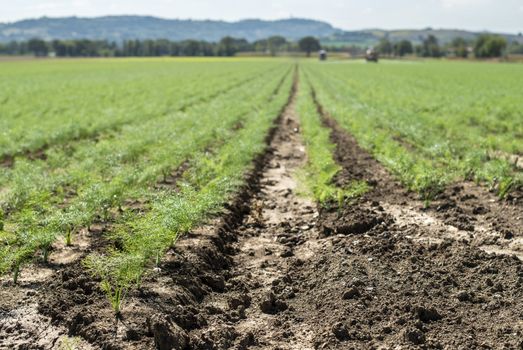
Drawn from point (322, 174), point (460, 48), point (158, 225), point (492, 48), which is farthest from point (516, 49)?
point (158, 225)

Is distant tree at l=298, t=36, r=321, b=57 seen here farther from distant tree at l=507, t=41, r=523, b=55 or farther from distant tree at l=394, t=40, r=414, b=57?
distant tree at l=507, t=41, r=523, b=55

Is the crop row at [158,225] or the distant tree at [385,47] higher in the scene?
the distant tree at [385,47]

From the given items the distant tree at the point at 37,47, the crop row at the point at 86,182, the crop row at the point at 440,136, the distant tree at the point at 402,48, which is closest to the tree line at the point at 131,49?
the distant tree at the point at 37,47

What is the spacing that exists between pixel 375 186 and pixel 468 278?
4.83m

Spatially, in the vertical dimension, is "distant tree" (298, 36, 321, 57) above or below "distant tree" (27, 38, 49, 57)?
above

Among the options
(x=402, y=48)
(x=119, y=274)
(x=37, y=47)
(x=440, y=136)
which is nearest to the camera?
(x=119, y=274)

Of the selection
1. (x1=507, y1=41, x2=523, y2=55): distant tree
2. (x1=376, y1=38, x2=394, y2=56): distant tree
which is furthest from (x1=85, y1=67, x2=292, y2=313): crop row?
(x1=507, y1=41, x2=523, y2=55): distant tree

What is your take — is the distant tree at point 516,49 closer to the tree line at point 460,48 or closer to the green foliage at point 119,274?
the tree line at point 460,48

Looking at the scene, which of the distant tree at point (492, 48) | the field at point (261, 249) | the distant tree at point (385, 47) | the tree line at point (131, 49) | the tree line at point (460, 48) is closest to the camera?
the field at point (261, 249)

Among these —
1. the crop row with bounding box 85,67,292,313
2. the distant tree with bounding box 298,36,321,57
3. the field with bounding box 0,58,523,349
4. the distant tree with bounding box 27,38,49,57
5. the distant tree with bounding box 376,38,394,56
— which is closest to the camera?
the field with bounding box 0,58,523,349

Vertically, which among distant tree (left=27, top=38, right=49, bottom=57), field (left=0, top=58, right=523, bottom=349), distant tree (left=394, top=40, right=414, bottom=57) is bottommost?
distant tree (left=27, top=38, right=49, bottom=57)

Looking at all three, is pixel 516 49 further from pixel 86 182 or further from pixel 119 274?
pixel 119 274

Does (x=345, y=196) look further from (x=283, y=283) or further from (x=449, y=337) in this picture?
(x=449, y=337)

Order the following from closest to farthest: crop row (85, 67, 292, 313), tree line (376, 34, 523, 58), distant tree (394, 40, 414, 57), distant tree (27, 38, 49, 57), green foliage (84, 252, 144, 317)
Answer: green foliage (84, 252, 144, 317) < crop row (85, 67, 292, 313) < tree line (376, 34, 523, 58) < distant tree (394, 40, 414, 57) < distant tree (27, 38, 49, 57)
